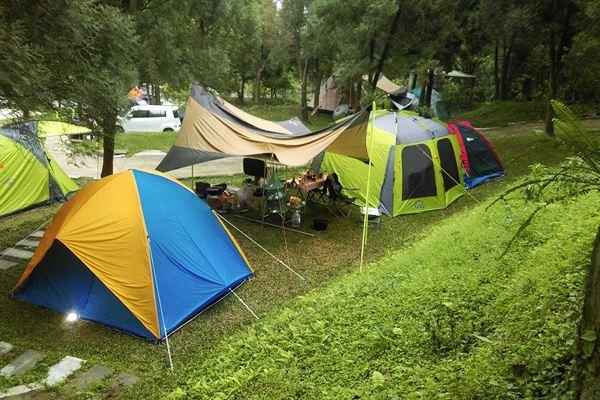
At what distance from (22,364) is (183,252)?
6.05ft

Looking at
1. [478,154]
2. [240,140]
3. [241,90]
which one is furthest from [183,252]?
[241,90]

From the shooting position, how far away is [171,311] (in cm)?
491

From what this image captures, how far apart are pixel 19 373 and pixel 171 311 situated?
4.68 ft

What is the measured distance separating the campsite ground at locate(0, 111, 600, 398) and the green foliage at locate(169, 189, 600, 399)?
187 mm

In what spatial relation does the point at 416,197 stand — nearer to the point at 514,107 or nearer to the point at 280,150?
the point at 280,150

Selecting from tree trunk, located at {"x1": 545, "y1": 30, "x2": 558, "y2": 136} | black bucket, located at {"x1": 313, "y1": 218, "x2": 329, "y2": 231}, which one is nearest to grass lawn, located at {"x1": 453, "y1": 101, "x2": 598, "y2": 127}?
tree trunk, located at {"x1": 545, "y1": 30, "x2": 558, "y2": 136}

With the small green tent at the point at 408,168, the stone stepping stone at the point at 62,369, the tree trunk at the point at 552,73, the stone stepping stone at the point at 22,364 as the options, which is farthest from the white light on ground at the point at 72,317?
the tree trunk at the point at 552,73

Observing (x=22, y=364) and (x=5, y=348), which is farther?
(x=5, y=348)

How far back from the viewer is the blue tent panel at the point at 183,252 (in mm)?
4992

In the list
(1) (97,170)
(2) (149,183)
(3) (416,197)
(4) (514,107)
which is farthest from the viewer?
(4) (514,107)

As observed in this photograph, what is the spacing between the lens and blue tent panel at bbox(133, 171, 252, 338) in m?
4.99

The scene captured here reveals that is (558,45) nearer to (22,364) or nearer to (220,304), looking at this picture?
(220,304)

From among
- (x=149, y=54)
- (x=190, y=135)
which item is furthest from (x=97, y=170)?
(x=190, y=135)

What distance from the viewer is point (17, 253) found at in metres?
6.90
